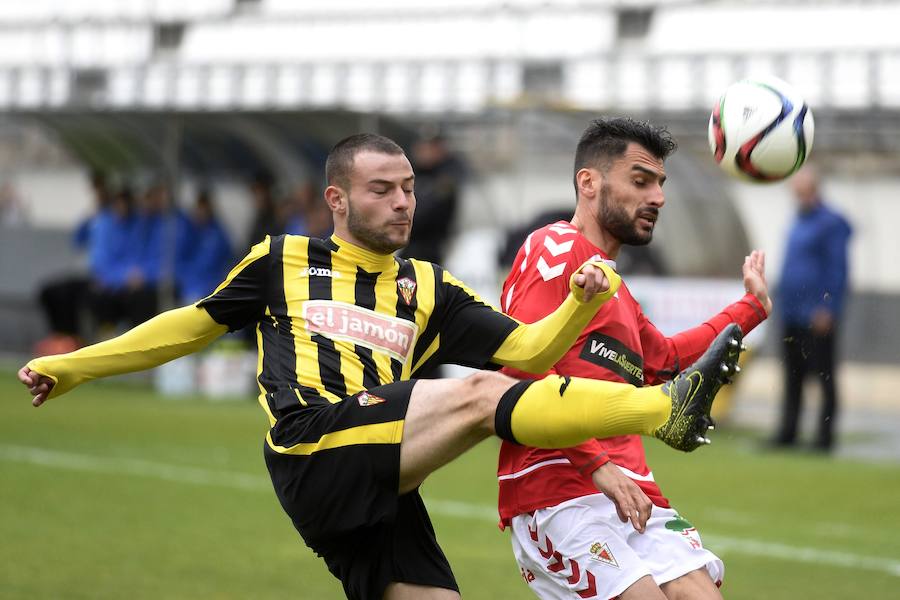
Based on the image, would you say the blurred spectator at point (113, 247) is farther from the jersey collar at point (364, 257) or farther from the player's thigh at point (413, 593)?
the player's thigh at point (413, 593)

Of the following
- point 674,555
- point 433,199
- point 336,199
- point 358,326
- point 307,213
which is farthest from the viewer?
point 307,213

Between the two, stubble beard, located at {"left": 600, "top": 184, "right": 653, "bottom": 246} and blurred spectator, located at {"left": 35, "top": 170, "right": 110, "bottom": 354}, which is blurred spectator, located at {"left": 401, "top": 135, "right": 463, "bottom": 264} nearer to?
blurred spectator, located at {"left": 35, "top": 170, "right": 110, "bottom": 354}

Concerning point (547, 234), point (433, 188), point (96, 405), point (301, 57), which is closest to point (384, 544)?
point (547, 234)

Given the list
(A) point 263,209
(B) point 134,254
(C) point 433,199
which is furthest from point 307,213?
(B) point 134,254

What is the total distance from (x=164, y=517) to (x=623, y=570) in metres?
5.39

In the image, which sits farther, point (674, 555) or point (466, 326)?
point (466, 326)

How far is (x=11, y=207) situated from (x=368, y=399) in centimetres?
1687

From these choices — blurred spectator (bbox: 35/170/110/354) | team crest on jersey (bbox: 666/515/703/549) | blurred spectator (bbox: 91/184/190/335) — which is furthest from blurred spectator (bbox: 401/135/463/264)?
team crest on jersey (bbox: 666/515/703/549)

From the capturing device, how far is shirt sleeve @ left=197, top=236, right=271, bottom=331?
4961 millimetres

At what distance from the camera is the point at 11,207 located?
2031 cm

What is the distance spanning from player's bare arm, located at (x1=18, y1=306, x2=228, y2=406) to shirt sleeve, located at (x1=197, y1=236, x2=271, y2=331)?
0.05 m

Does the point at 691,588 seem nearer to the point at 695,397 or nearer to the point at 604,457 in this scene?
the point at 604,457

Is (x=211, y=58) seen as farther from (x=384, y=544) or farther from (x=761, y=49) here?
(x=384, y=544)

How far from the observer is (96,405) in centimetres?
1527
